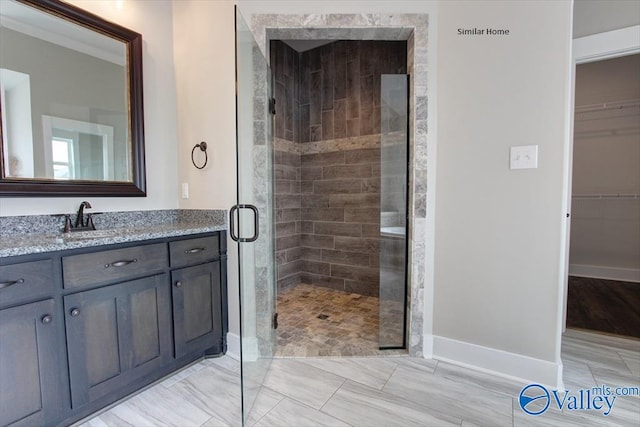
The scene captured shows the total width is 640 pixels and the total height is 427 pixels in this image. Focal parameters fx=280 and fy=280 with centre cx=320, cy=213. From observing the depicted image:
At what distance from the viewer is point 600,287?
→ 350 centimetres

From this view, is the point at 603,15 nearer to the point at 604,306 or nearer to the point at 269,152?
the point at 269,152

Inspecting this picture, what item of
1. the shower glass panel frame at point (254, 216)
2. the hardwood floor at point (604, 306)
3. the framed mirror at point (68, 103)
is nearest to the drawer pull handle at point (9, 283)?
the framed mirror at point (68, 103)

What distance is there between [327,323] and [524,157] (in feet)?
6.57

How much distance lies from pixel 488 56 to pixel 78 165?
2.72 m

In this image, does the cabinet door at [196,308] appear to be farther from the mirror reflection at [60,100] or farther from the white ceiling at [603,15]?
A: the white ceiling at [603,15]

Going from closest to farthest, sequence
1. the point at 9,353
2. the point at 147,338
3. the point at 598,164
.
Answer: the point at 9,353, the point at 147,338, the point at 598,164

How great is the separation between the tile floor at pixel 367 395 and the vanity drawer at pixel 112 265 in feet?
2.46

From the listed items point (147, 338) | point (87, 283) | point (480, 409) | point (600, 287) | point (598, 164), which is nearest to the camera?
point (87, 283)

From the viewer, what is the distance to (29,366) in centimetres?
124

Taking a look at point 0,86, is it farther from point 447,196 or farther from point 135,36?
point 447,196

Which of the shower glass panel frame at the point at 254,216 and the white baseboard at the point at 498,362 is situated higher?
the shower glass panel frame at the point at 254,216

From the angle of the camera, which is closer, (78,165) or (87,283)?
→ (87,283)

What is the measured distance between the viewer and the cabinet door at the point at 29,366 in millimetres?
1178

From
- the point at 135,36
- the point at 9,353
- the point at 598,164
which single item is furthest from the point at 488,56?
the point at 598,164
